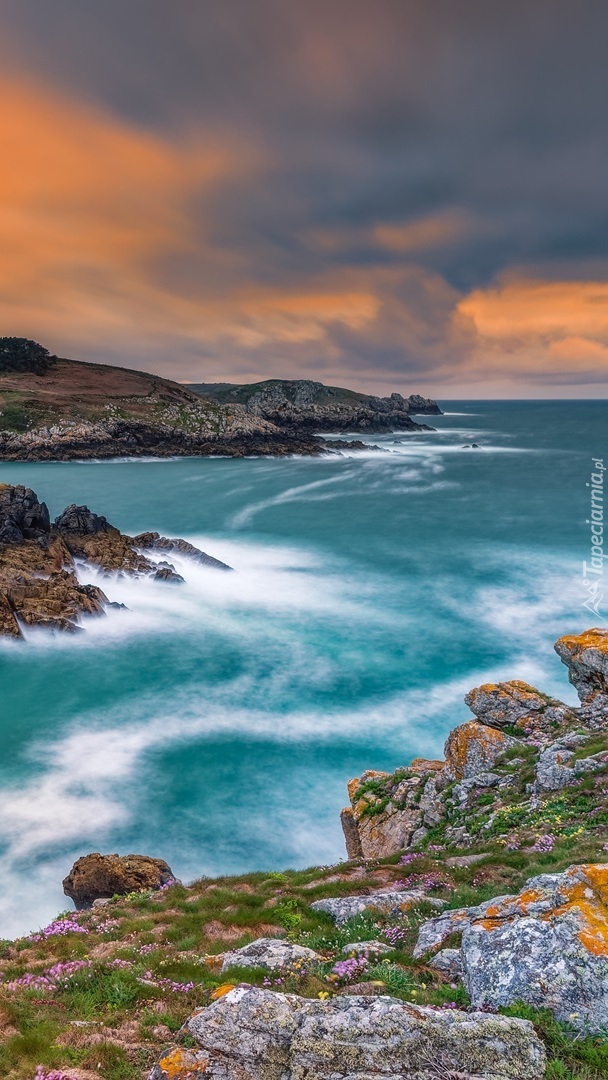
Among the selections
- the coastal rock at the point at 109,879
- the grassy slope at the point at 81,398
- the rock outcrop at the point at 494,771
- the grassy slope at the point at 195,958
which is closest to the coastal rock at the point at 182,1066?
the grassy slope at the point at 195,958

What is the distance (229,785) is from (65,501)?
63.9 meters

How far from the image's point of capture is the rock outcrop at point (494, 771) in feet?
46.9

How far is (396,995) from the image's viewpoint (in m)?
6.90

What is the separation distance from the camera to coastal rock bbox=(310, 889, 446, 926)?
1027 cm

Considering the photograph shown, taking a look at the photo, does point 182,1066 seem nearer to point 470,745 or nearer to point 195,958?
point 195,958

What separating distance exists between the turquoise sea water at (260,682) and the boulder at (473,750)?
6.00 m

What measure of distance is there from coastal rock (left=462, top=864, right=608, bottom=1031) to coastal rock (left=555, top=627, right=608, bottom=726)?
11520mm

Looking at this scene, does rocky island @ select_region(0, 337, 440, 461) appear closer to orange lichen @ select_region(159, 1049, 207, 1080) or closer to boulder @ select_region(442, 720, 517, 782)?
boulder @ select_region(442, 720, 517, 782)

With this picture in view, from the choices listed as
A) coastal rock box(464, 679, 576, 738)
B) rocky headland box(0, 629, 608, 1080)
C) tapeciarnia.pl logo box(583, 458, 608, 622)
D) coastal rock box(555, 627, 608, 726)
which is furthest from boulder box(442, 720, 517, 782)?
tapeciarnia.pl logo box(583, 458, 608, 622)

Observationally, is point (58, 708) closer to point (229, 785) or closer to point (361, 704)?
point (229, 785)

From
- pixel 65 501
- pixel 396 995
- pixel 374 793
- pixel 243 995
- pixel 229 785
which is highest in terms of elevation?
pixel 65 501

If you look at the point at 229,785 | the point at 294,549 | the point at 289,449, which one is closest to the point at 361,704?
the point at 229,785

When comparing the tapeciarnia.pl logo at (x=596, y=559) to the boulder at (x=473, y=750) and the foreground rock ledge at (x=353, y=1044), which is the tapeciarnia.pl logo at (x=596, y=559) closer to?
the boulder at (x=473, y=750)

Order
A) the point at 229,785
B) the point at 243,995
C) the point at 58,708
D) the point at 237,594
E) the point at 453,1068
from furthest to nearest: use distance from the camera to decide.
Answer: the point at 237,594 → the point at 58,708 → the point at 229,785 → the point at 243,995 → the point at 453,1068
